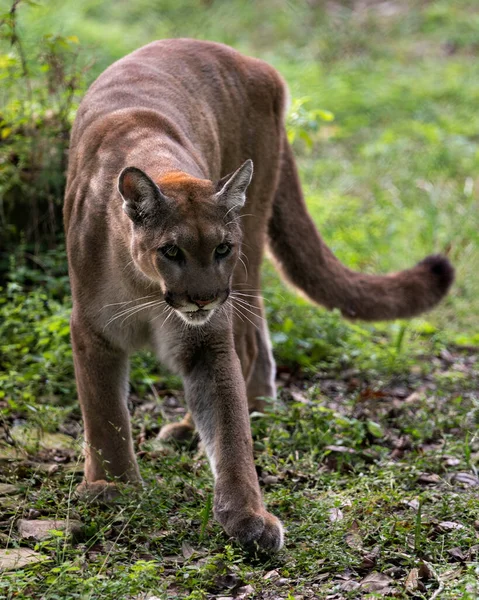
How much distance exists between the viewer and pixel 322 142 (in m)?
10.3

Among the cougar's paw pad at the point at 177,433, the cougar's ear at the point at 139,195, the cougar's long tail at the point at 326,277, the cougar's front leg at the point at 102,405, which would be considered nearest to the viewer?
the cougar's ear at the point at 139,195

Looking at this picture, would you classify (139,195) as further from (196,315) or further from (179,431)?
(179,431)

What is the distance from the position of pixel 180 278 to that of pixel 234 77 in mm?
1788

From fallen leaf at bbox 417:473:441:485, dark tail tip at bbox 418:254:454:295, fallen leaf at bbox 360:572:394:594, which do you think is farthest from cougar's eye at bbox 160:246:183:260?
dark tail tip at bbox 418:254:454:295

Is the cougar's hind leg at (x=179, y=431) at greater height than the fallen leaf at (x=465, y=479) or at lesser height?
lesser

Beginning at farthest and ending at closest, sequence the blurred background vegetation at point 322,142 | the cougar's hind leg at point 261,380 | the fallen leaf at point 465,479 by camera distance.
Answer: the blurred background vegetation at point 322,142 → the cougar's hind leg at point 261,380 → the fallen leaf at point 465,479

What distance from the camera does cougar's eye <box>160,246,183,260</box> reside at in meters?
3.38

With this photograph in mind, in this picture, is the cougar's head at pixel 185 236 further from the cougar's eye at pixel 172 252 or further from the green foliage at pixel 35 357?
the green foliage at pixel 35 357

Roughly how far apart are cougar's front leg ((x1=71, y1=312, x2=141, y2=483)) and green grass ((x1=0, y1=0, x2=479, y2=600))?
5.6 inches

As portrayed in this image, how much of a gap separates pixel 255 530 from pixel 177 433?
4.05 feet

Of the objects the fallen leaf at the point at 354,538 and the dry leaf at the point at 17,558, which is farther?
the fallen leaf at the point at 354,538

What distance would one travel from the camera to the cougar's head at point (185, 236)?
3.38 meters

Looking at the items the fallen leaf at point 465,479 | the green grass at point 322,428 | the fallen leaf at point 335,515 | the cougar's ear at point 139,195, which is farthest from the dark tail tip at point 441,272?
the cougar's ear at point 139,195

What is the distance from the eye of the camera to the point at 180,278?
3389 mm
